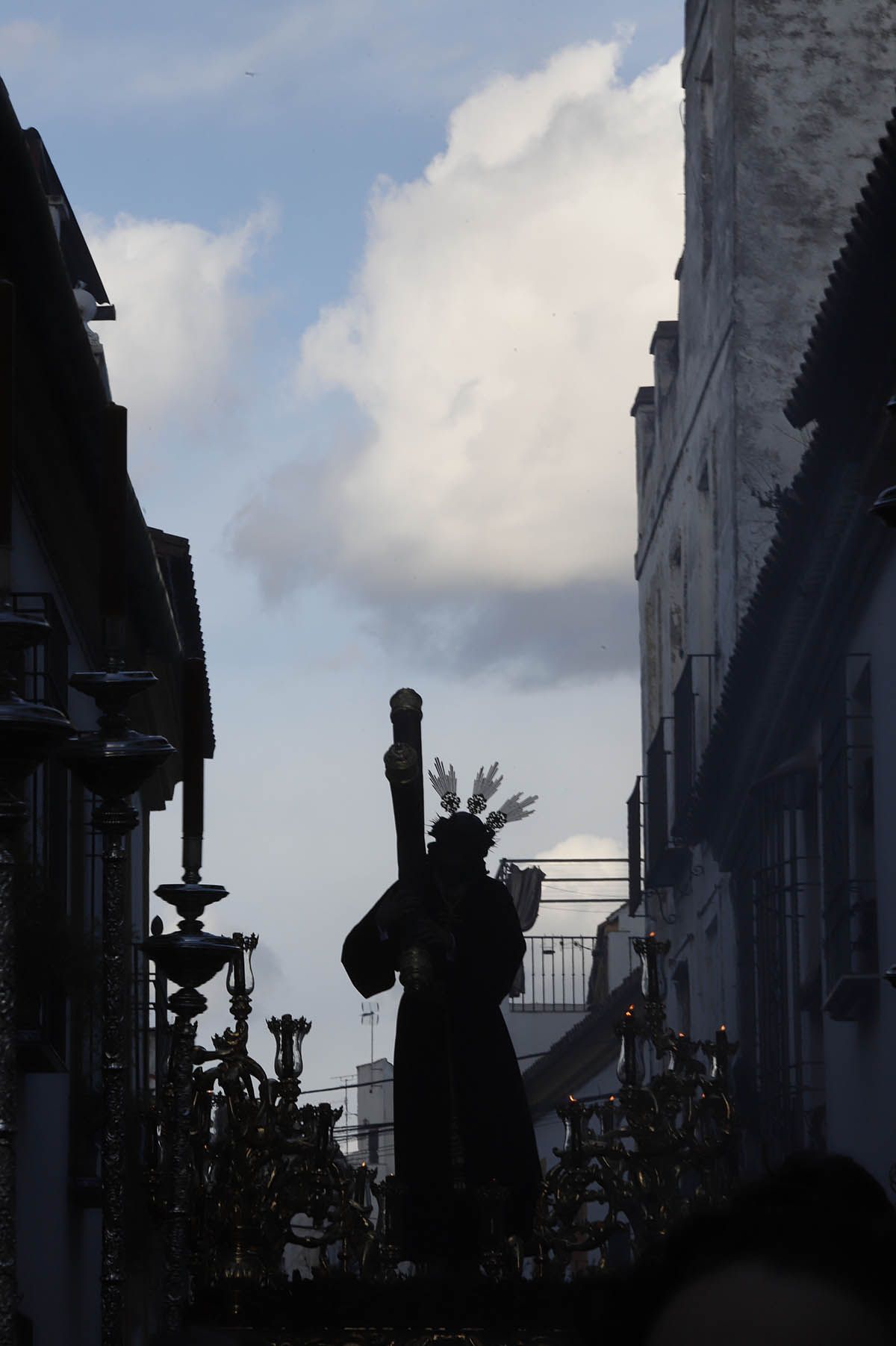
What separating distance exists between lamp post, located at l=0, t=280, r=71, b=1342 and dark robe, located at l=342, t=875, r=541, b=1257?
3.78 m

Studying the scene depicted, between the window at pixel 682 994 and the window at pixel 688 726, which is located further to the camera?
the window at pixel 682 994

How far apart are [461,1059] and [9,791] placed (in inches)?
162

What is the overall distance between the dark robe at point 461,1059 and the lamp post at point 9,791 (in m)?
3.78

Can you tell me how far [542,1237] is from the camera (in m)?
7.12

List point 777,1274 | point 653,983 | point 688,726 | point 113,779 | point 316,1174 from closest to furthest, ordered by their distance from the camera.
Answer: point 777,1274, point 113,779, point 316,1174, point 653,983, point 688,726

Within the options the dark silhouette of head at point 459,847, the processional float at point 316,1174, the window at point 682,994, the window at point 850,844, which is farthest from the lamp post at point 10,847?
the window at point 682,994

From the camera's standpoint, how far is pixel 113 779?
17.1 feet

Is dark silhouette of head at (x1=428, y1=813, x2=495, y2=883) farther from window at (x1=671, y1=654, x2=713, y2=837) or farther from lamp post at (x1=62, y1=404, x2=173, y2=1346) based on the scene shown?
window at (x1=671, y1=654, x2=713, y2=837)

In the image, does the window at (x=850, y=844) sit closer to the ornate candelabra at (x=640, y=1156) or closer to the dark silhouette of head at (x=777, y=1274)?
the ornate candelabra at (x=640, y=1156)

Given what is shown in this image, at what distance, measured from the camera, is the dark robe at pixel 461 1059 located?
303 inches

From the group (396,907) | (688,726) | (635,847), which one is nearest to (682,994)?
(635,847)

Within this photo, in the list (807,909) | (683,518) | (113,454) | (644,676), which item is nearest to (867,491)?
(807,909)

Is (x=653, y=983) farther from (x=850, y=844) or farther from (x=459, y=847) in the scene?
(x=850, y=844)

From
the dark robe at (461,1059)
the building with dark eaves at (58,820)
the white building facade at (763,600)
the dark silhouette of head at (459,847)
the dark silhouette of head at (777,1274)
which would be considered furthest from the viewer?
the white building facade at (763,600)
